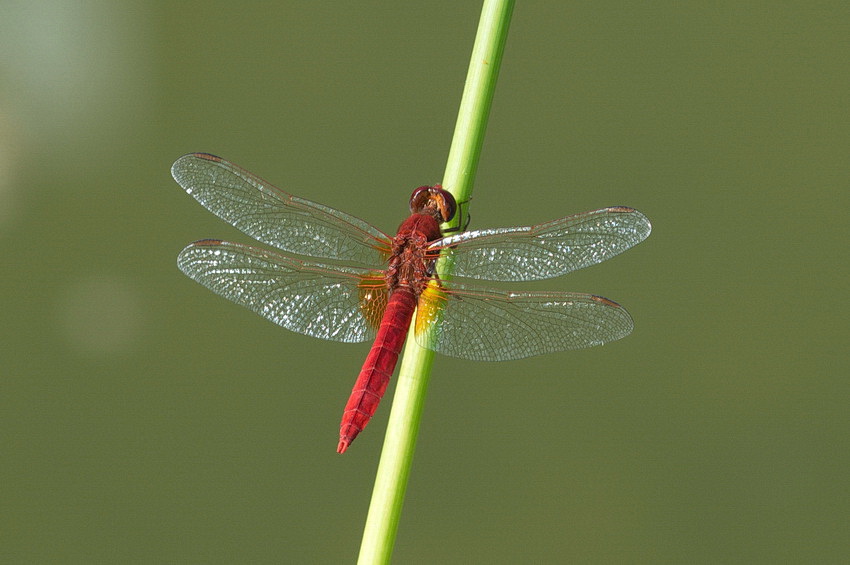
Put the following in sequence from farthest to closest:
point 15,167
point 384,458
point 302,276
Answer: point 15,167, point 302,276, point 384,458

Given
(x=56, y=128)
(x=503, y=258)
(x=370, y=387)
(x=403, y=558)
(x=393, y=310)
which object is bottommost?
(x=403, y=558)

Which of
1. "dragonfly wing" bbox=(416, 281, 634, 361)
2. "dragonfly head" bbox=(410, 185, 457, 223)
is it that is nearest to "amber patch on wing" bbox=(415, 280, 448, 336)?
"dragonfly wing" bbox=(416, 281, 634, 361)

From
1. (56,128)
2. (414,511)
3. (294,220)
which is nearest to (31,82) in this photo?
(56,128)

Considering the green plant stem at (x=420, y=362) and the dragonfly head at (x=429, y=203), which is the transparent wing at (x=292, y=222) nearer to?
the dragonfly head at (x=429, y=203)

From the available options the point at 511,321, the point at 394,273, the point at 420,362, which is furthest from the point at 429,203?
the point at 420,362

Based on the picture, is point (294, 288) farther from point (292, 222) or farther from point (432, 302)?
point (432, 302)

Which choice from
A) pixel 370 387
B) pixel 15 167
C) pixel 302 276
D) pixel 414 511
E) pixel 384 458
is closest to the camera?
pixel 384 458

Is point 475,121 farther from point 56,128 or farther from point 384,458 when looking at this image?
point 56,128
